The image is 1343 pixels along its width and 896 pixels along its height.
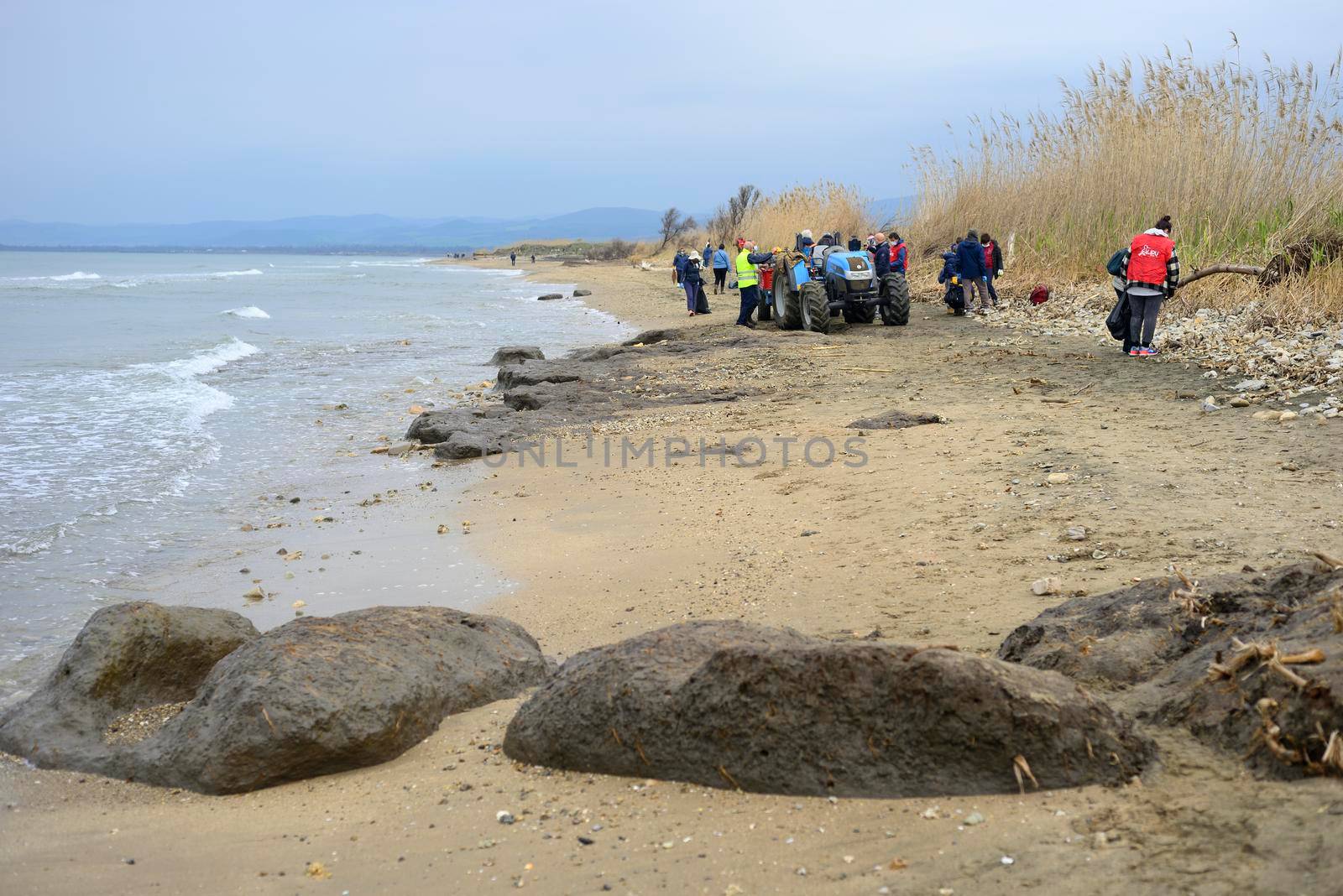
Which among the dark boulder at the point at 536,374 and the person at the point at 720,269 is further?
the person at the point at 720,269

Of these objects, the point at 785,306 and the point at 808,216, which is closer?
the point at 785,306

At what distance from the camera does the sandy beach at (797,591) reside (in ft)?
8.55

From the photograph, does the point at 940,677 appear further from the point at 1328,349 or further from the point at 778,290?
the point at 778,290

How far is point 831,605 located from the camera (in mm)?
5348

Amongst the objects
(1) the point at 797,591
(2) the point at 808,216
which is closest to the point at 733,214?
(2) the point at 808,216

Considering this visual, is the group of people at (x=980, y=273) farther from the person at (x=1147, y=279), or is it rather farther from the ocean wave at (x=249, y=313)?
the ocean wave at (x=249, y=313)

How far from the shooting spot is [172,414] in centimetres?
1411

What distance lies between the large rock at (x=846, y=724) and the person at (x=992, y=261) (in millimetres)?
17209

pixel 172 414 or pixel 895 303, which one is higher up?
pixel 895 303

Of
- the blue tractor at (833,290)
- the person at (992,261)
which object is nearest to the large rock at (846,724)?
the blue tractor at (833,290)

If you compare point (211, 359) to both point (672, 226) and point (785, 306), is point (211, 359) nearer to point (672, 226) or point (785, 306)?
point (785, 306)

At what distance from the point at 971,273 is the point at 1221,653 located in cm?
1644

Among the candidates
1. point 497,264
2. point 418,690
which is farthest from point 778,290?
point 497,264

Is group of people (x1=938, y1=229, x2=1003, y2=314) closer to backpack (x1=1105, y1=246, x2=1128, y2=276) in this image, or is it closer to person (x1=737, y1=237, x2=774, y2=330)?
person (x1=737, y1=237, x2=774, y2=330)
